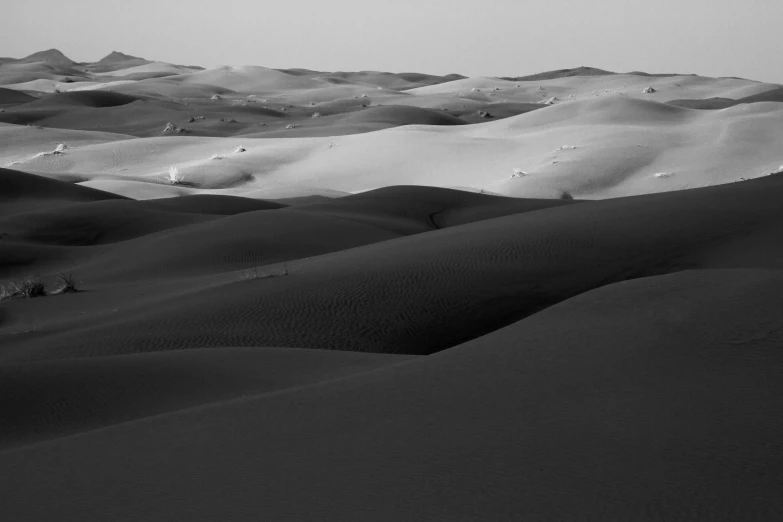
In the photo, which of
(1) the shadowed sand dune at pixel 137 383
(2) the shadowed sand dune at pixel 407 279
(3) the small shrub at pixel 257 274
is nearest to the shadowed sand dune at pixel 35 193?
(2) the shadowed sand dune at pixel 407 279

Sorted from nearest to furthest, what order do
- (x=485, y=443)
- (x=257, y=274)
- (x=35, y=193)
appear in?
1. (x=485, y=443)
2. (x=257, y=274)
3. (x=35, y=193)

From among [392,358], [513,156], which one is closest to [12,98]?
[513,156]

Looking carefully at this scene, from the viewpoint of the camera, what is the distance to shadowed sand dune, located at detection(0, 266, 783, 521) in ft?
8.81

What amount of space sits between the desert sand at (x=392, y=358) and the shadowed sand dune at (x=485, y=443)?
0.01m

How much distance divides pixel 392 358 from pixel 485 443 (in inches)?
89.6

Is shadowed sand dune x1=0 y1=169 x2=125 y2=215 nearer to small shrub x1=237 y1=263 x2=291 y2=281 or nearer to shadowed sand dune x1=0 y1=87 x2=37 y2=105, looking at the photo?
small shrub x1=237 y1=263 x2=291 y2=281

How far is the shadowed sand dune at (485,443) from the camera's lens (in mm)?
2686

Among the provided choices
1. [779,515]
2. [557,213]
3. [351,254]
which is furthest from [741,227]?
[779,515]

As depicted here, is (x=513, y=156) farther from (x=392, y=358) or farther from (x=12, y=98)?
(x=12, y=98)

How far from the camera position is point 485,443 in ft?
10.3

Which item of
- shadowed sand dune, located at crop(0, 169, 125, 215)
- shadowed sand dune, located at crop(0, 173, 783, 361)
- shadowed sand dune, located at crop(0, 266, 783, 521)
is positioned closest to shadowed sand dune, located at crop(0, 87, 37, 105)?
shadowed sand dune, located at crop(0, 169, 125, 215)

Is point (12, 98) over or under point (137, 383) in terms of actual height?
over

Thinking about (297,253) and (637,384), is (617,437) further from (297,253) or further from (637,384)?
(297,253)

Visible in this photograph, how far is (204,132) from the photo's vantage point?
3716 centimetres
